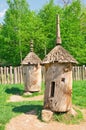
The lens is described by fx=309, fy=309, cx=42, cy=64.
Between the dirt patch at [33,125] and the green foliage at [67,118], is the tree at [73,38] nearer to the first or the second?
the green foliage at [67,118]

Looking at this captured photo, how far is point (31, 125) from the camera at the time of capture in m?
9.38

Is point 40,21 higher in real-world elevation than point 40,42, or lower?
higher

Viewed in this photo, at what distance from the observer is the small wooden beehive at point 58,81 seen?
10.1m

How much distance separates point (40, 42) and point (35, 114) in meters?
18.8

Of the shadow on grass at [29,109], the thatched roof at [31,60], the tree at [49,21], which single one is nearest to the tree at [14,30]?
the tree at [49,21]

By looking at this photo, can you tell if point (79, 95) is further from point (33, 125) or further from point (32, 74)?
point (33, 125)

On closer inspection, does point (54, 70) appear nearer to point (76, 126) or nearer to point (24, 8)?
point (76, 126)

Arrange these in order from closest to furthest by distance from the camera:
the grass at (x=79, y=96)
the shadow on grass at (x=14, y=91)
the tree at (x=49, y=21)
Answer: the grass at (x=79, y=96) < the shadow on grass at (x=14, y=91) < the tree at (x=49, y=21)

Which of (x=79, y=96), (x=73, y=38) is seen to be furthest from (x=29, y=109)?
(x=73, y=38)

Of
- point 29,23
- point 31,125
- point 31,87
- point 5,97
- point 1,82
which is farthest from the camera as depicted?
point 29,23

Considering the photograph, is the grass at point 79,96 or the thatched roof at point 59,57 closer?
the thatched roof at point 59,57

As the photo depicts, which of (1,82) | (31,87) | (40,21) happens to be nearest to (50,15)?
(40,21)

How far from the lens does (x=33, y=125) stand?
30.8 ft

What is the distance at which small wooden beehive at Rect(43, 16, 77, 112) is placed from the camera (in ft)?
33.2
